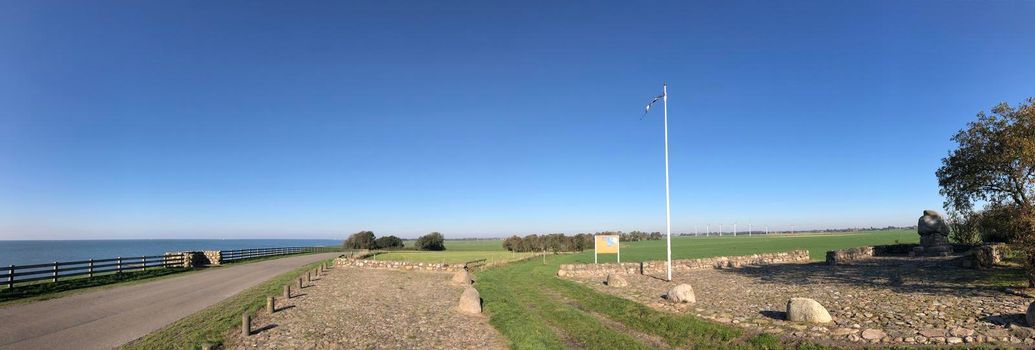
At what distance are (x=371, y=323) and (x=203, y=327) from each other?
4.68 meters

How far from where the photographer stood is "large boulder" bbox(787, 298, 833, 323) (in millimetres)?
12742

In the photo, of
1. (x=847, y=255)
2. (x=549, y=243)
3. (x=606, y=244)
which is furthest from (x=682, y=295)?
(x=549, y=243)

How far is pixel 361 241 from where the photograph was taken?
87688 mm

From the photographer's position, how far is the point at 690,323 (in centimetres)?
1383

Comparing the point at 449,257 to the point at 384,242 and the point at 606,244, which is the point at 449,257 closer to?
the point at 606,244

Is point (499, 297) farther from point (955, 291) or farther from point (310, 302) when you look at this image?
point (955, 291)

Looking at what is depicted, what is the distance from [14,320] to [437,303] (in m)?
13.6

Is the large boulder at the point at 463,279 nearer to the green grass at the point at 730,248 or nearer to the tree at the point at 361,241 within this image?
the green grass at the point at 730,248

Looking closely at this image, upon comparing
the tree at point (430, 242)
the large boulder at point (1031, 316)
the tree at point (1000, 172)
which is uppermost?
the tree at point (1000, 172)

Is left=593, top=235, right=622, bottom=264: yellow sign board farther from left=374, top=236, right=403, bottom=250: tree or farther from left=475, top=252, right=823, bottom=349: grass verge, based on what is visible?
left=374, top=236, right=403, bottom=250: tree

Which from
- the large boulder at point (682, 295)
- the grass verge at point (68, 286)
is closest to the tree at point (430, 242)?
the grass verge at point (68, 286)

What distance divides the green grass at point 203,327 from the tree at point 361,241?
2740 inches

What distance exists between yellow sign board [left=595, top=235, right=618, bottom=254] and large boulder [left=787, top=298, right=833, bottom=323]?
21763 millimetres

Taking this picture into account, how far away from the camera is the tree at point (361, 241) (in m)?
87.1
